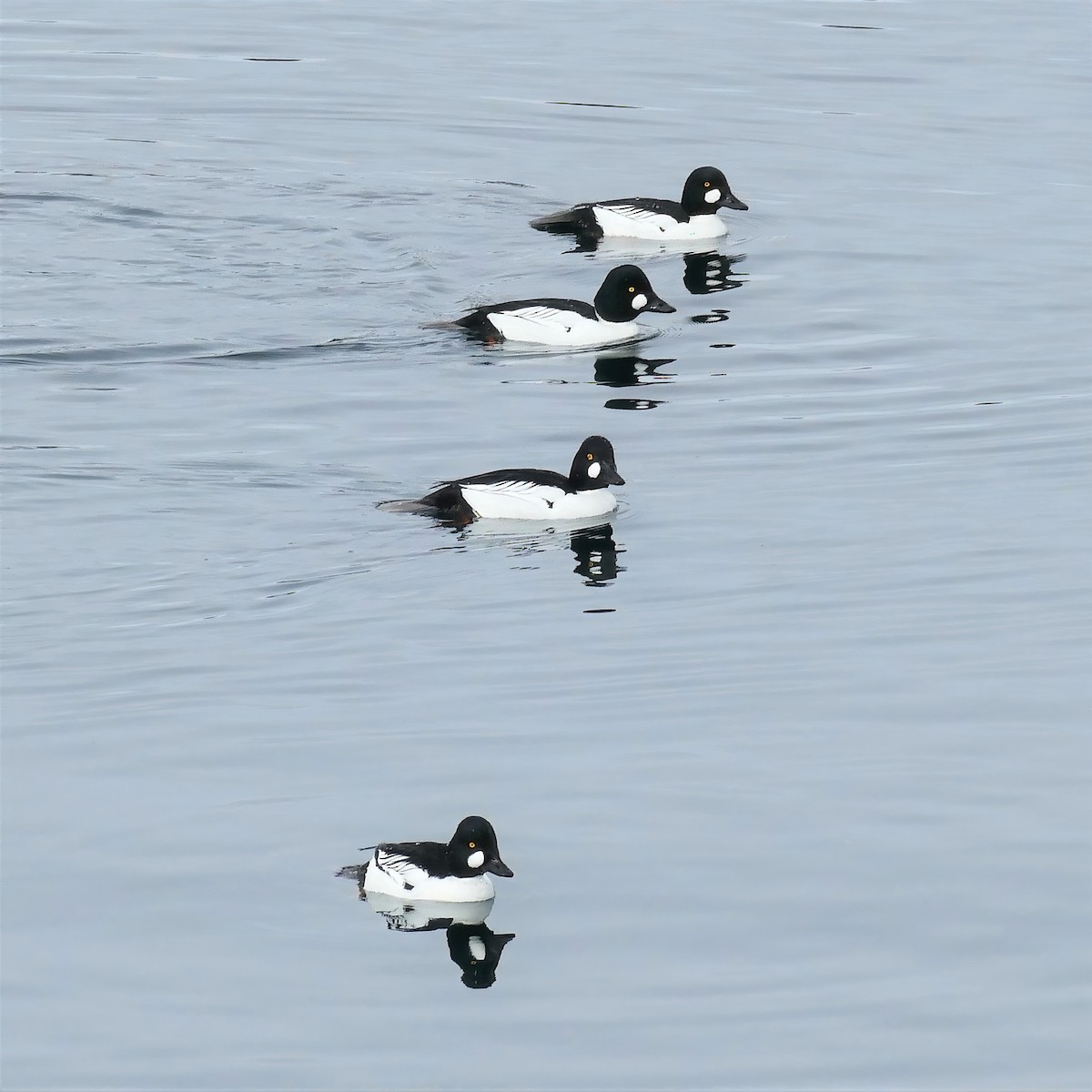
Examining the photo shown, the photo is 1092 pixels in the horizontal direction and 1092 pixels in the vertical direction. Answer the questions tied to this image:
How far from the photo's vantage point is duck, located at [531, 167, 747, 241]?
23.0 metres

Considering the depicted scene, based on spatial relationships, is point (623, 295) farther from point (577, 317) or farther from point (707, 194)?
point (707, 194)

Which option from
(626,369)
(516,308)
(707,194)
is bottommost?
(626,369)

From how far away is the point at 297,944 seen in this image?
911cm

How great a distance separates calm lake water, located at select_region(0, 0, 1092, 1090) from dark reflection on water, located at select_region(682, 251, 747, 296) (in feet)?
0.32

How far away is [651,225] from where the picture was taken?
76.4ft

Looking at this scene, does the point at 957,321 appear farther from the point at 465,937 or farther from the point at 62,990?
the point at 62,990

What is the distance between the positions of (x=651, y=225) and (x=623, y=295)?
3476 millimetres

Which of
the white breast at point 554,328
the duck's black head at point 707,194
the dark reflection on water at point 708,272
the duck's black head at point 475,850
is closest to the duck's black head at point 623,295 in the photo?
the white breast at point 554,328

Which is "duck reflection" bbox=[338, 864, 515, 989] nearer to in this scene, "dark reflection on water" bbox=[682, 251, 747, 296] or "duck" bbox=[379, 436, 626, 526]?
"duck" bbox=[379, 436, 626, 526]

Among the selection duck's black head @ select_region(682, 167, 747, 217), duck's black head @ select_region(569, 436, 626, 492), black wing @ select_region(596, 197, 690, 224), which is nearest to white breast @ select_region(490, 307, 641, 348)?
black wing @ select_region(596, 197, 690, 224)

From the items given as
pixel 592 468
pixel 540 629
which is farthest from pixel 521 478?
pixel 540 629

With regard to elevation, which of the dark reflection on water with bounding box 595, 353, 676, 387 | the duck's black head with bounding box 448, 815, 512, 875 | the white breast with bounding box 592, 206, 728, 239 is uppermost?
the white breast with bounding box 592, 206, 728, 239

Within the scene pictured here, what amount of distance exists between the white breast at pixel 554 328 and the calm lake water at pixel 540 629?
19 cm

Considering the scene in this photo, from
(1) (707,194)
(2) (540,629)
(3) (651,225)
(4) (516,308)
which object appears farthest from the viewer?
(1) (707,194)
